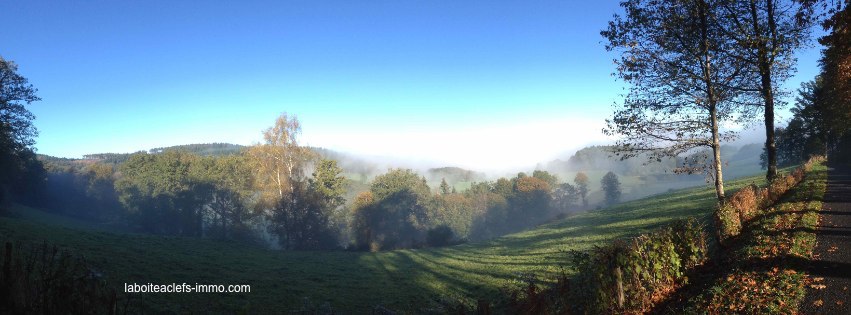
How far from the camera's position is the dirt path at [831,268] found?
6945mm

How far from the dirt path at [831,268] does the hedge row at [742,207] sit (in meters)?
2.04

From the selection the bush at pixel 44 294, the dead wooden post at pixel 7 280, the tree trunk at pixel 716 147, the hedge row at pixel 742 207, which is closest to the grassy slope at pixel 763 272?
the hedge row at pixel 742 207

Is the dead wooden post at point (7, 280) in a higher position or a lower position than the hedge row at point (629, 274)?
higher

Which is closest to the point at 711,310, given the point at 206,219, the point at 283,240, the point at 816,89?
the point at 283,240

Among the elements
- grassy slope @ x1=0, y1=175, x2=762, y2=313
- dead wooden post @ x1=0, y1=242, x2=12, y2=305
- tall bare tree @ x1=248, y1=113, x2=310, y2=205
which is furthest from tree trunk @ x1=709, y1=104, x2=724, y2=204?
tall bare tree @ x1=248, y1=113, x2=310, y2=205

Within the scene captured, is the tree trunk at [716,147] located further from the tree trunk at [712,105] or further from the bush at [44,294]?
the bush at [44,294]

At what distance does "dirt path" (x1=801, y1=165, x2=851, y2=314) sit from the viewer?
6.95m

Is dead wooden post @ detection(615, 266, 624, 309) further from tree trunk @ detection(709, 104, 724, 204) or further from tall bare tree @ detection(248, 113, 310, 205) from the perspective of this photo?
tall bare tree @ detection(248, 113, 310, 205)

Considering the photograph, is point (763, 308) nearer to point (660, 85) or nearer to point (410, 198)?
point (660, 85)

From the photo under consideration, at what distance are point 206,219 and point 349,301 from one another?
65.4 metres

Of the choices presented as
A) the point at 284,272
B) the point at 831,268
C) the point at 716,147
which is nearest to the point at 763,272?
the point at 831,268

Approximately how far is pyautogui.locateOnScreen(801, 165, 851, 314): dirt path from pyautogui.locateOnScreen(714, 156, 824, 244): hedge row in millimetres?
2036

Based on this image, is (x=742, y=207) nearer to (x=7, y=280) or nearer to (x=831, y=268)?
(x=831, y=268)

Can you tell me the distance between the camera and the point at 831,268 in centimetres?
876
